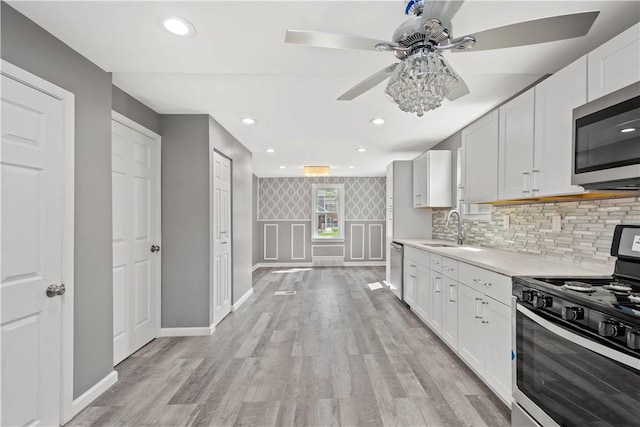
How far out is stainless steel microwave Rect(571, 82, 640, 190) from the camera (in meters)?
1.41

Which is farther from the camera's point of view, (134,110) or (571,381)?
(134,110)

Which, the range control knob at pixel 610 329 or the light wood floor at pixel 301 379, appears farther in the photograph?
the light wood floor at pixel 301 379

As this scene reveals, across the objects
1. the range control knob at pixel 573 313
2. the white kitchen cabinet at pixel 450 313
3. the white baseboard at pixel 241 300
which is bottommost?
the white baseboard at pixel 241 300

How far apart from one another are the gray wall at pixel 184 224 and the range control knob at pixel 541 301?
2.96m

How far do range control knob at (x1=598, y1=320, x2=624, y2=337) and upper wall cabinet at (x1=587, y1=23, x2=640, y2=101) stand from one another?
1149mm

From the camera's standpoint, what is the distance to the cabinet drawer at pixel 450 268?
2781 millimetres

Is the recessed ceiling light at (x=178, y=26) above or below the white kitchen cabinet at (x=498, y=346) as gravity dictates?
above

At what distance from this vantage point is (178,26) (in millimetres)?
1696

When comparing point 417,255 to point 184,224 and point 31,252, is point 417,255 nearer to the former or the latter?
point 184,224

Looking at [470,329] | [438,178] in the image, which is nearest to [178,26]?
[470,329]

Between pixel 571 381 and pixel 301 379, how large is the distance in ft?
5.71

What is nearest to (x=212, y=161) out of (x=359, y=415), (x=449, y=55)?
(x=449, y=55)

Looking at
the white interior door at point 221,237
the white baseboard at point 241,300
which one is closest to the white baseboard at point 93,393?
the white interior door at point 221,237

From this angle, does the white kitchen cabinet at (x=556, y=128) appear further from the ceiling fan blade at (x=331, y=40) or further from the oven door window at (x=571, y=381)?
the ceiling fan blade at (x=331, y=40)
